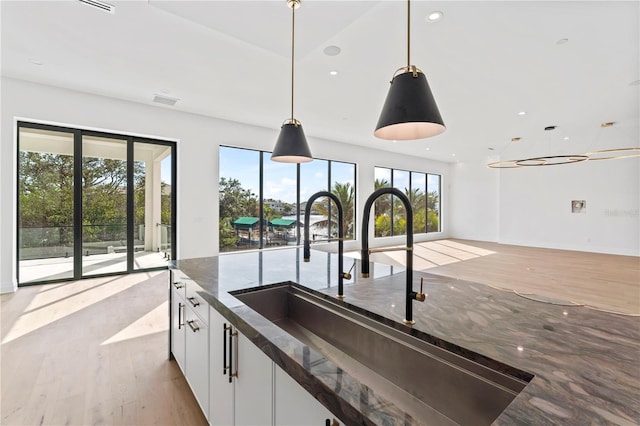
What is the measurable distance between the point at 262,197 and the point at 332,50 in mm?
4039

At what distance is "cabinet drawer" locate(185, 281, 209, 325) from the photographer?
5.32 feet

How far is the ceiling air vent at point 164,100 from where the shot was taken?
16.6 ft

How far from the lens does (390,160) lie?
9.98 metres

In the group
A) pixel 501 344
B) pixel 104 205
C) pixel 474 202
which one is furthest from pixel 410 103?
pixel 474 202

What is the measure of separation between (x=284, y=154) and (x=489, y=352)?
180 cm

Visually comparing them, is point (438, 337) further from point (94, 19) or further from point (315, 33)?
point (94, 19)

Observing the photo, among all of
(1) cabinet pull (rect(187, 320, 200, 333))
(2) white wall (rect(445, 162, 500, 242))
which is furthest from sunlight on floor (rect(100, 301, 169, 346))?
(2) white wall (rect(445, 162, 500, 242))

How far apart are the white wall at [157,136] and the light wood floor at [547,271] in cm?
419

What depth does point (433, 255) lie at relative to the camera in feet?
26.3

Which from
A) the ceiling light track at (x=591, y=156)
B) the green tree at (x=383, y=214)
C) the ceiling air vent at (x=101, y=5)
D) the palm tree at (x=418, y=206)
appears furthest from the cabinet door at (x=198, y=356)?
the palm tree at (x=418, y=206)

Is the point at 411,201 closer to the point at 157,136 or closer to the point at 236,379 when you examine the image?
the point at 157,136

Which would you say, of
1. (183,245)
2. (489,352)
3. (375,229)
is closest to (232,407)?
(489,352)

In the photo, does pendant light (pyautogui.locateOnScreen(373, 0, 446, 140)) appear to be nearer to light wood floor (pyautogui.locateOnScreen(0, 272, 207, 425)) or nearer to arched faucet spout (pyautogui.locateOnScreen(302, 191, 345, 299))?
arched faucet spout (pyautogui.locateOnScreen(302, 191, 345, 299))

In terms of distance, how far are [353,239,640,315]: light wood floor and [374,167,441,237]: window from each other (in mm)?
1392
